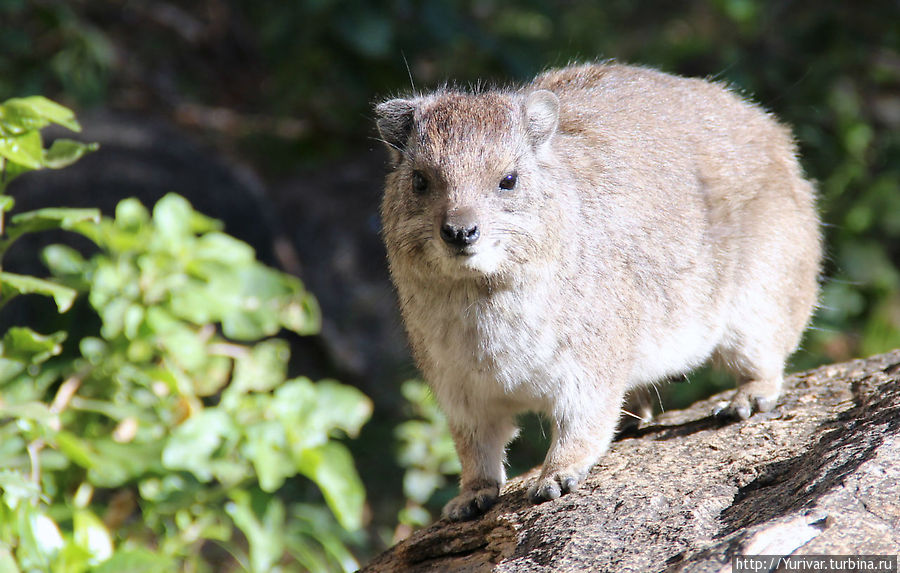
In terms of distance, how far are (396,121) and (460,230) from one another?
99 centimetres

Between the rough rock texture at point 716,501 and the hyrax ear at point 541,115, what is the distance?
157 cm

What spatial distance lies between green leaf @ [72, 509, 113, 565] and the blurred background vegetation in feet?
6.52

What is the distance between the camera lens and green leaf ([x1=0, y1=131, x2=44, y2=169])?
14.8 ft

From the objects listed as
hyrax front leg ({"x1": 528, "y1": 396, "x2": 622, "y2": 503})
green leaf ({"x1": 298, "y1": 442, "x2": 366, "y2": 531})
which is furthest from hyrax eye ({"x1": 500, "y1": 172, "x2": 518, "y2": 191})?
green leaf ({"x1": 298, "y1": 442, "x2": 366, "y2": 531})

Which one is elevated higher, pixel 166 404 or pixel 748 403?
pixel 748 403

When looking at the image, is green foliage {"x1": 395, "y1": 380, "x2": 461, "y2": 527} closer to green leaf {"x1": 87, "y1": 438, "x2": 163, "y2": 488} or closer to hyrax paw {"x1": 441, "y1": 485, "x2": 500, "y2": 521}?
hyrax paw {"x1": 441, "y1": 485, "x2": 500, "y2": 521}

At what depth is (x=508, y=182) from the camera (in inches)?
174

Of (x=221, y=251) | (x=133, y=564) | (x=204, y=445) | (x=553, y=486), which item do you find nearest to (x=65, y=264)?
(x=221, y=251)

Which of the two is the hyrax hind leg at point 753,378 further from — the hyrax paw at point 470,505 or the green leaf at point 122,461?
the green leaf at point 122,461

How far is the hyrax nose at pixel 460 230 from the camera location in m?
4.04

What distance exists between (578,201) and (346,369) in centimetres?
462

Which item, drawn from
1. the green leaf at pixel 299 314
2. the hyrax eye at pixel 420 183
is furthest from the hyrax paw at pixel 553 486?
the green leaf at pixel 299 314

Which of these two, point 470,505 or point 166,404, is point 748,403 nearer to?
point 470,505

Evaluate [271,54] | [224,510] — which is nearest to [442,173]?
[224,510]
